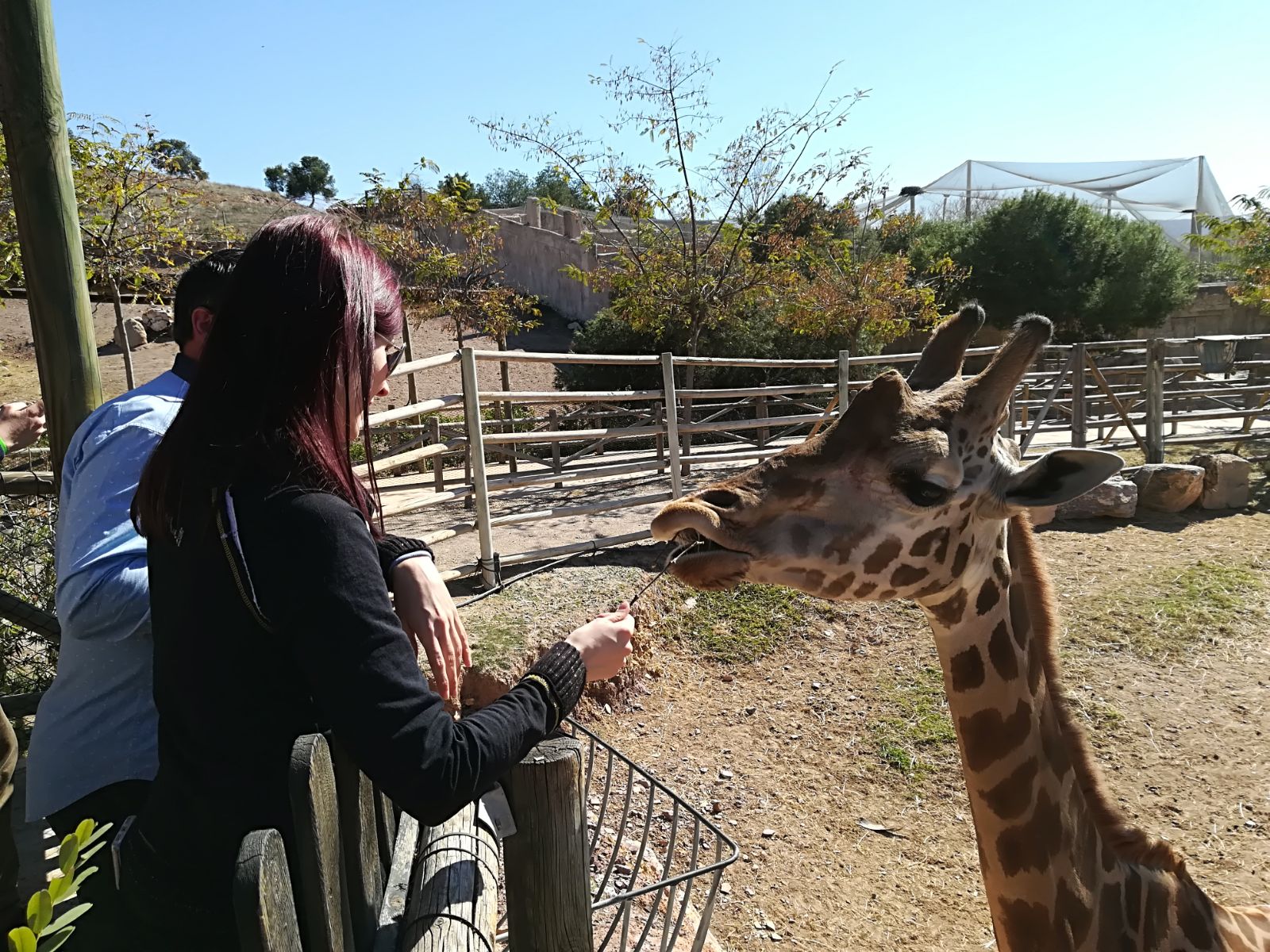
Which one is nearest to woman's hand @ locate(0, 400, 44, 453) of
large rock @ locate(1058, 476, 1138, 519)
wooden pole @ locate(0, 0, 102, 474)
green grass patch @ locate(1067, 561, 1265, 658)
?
wooden pole @ locate(0, 0, 102, 474)

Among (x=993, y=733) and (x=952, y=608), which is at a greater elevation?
(x=952, y=608)

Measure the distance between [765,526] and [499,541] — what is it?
213 inches

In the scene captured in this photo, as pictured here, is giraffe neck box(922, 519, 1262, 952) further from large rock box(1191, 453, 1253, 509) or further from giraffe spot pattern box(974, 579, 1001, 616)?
large rock box(1191, 453, 1253, 509)

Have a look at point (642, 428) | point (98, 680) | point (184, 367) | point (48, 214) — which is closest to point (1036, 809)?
point (98, 680)

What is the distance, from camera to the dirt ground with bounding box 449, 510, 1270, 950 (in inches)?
146

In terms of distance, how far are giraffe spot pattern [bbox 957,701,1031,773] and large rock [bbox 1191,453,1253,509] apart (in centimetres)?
768

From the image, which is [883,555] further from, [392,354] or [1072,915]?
[392,354]

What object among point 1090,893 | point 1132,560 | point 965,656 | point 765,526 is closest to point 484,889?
point 765,526

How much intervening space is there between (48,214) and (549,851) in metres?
2.40

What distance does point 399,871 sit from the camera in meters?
1.45

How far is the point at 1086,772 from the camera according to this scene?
2.08 meters

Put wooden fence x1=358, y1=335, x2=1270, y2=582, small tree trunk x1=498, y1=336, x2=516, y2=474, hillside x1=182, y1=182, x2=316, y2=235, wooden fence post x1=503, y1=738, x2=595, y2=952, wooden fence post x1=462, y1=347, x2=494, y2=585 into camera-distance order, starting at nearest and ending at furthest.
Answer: wooden fence post x1=503, y1=738, x2=595, y2=952 → wooden fence post x1=462, y1=347, x2=494, y2=585 → wooden fence x1=358, y1=335, x2=1270, y2=582 → small tree trunk x1=498, y1=336, x2=516, y2=474 → hillside x1=182, y1=182, x2=316, y2=235

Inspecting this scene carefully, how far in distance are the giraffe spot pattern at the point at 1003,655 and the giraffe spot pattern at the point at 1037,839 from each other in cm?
27

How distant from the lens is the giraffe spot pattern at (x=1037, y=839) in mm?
1948
